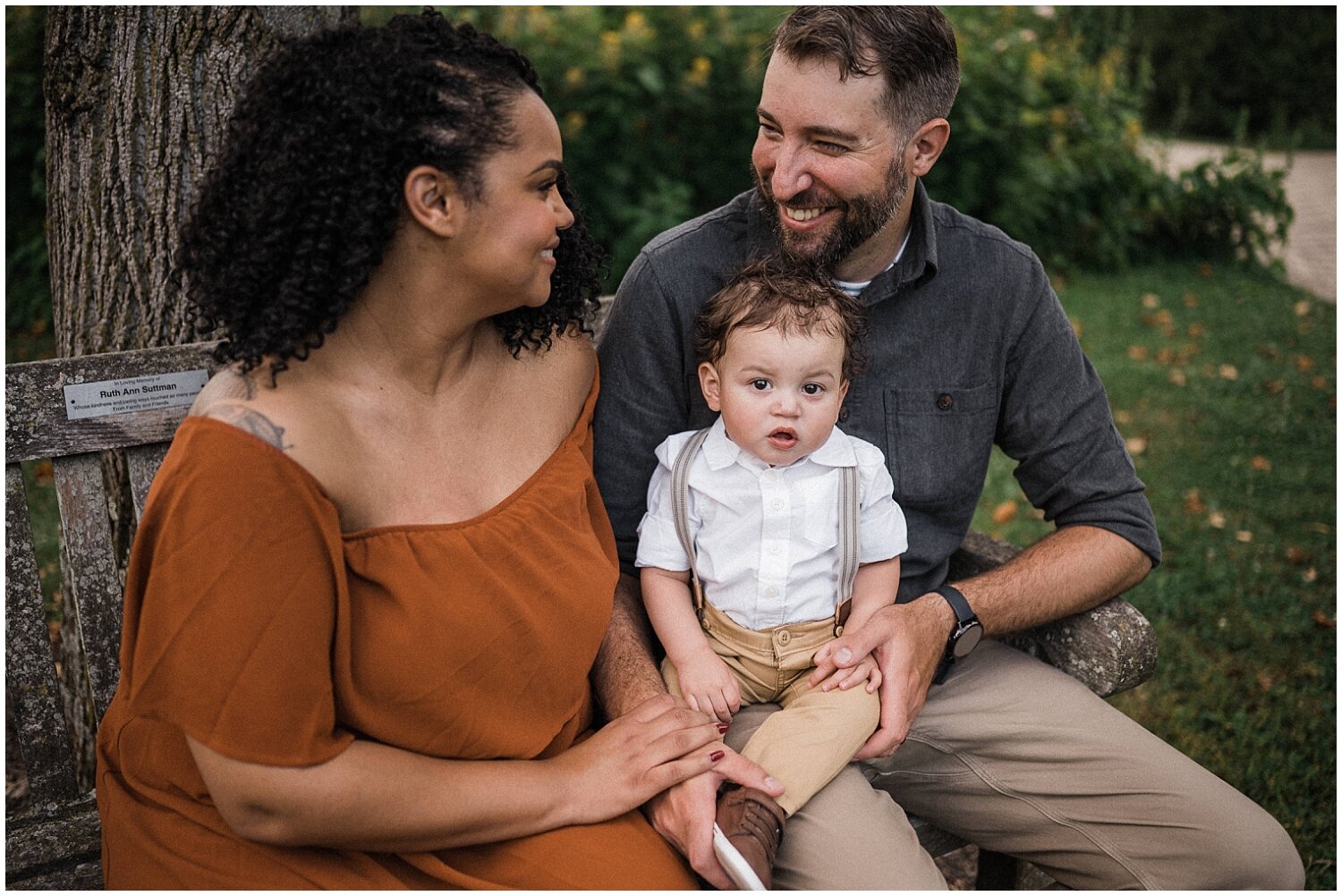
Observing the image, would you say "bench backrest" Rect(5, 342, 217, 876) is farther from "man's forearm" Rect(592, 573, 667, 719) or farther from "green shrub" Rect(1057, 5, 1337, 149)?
"green shrub" Rect(1057, 5, 1337, 149)

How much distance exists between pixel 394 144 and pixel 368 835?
3.70 feet

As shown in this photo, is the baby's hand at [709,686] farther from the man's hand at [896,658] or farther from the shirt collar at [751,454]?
the shirt collar at [751,454]

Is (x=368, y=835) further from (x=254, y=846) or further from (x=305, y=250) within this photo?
(x=305, y=250)

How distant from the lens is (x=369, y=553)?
6.12 ft

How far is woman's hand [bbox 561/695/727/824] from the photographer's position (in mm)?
2049

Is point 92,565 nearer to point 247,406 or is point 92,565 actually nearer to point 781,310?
point 247,406

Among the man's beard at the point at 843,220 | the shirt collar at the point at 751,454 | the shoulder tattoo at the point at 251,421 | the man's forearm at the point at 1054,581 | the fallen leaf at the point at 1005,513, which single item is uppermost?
the man's beard at the point at 843,220

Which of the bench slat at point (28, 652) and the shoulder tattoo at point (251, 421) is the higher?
the shoulder tattoo at point (251, 421)

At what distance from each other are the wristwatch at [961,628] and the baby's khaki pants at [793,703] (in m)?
0.29

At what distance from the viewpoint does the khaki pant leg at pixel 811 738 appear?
6.93 feet

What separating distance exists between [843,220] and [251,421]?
138cm

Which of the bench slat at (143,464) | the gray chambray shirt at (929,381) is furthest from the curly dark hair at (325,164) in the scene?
the gray chambray shirt at (929,381)

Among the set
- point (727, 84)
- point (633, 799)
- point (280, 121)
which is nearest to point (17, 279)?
point (727, 84)

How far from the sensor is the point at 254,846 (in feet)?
6.17
